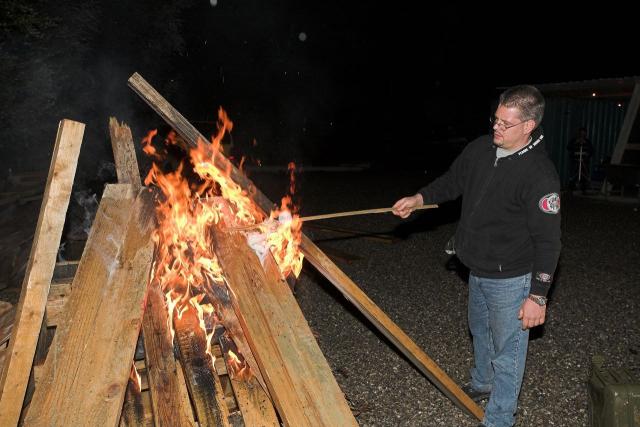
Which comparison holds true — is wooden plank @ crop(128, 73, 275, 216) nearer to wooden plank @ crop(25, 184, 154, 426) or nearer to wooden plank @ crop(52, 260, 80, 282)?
wooden plank @ crop(25, 184, 154, 426)

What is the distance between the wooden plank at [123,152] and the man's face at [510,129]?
2.31 m

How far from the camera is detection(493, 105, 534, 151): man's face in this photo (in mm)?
2787

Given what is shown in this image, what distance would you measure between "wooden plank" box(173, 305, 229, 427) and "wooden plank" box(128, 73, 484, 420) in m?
0.87

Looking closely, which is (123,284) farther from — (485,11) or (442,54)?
(485,11)

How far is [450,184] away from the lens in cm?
349

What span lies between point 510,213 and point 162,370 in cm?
223

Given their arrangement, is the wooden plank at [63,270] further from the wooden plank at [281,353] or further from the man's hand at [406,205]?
the man's hand at [406,205]

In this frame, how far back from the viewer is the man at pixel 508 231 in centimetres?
277

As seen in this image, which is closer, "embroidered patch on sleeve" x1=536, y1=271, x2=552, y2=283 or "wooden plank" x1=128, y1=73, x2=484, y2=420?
"embroidered patch on sleeve" x1=536, y1=271, x2=552, y2=283

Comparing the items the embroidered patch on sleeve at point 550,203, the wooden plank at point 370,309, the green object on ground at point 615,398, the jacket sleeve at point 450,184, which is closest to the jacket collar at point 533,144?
the embroidered patch on sleeve at point 550,203

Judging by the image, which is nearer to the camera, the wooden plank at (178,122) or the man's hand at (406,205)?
the wooden plank at (178,122)

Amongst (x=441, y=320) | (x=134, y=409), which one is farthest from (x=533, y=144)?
(x=441, y=320)

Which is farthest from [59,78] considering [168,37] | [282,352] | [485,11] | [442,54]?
[485,11]

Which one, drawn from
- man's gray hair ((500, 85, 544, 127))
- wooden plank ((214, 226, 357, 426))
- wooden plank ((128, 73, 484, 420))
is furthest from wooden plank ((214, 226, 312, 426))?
man's gray hair ((500, 85, 544, 127))
